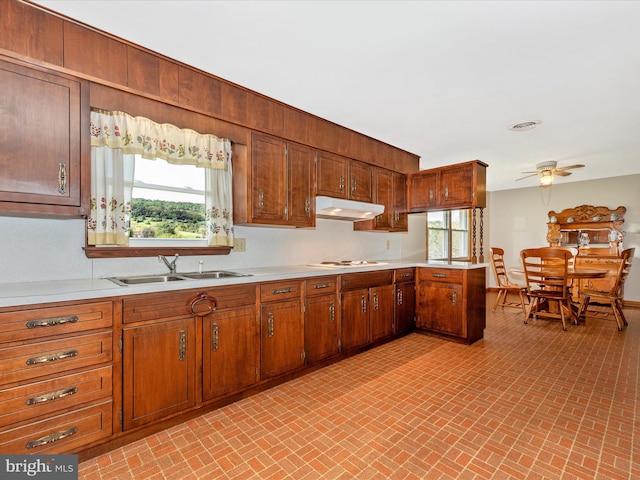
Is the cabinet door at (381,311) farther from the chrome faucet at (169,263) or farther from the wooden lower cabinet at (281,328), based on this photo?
the chrome faucet at (169,263)

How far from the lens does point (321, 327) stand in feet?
9.69

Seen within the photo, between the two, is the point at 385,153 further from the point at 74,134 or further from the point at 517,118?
the point at 74,134

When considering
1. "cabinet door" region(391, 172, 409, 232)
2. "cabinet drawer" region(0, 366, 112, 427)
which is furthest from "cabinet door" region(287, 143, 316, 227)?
"cabinet drawer" region(0, 366, 112, 427)

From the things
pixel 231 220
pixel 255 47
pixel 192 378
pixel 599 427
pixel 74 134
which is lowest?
pixel 599 427

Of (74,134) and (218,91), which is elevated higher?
(218,91)

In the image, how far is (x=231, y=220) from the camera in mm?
2795

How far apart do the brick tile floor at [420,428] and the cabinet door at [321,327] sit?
0.61ft

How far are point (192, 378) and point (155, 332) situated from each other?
1.37ft

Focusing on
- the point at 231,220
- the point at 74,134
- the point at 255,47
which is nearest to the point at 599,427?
the point at 231,220

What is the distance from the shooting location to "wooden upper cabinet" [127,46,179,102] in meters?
2.12

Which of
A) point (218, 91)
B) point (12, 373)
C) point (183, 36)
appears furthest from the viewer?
point (218, 91)

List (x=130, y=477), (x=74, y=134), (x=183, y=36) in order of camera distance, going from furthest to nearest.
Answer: (x=183, y=36) → (x=74, y=134) → (x=130, y=477)

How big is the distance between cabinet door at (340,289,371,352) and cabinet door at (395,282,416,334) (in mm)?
581

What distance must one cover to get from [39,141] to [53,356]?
1.18 meters
